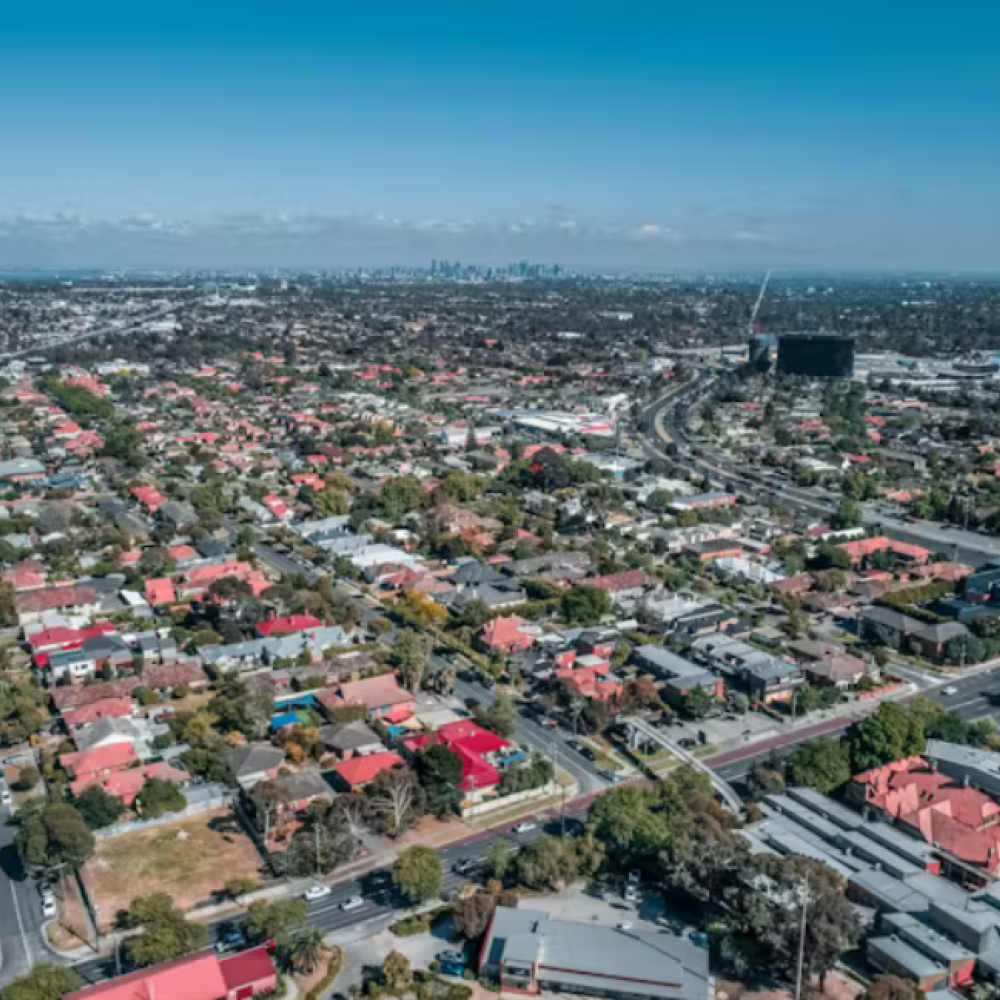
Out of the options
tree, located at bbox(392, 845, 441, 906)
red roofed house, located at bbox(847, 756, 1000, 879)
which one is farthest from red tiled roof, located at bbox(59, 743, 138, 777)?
red roofed house, located at bbox(847, 756, 1000, 879)

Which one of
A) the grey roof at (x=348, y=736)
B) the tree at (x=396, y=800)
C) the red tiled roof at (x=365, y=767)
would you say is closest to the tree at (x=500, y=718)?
the red tiled roof at (x=365, y=767)

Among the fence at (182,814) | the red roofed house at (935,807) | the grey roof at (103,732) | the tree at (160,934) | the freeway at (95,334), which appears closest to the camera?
the tree at (160,934)

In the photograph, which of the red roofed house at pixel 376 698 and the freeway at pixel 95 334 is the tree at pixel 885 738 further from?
the freeway at pixel 95 334

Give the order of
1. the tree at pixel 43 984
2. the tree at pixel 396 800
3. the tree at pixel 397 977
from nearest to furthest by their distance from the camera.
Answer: the tree at pixel 43 984
the tree at pixel 397 977
the tree at pixel 396 800

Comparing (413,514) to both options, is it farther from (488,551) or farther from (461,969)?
(461,969)

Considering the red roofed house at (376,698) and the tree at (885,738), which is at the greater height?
the tree at (885,738)

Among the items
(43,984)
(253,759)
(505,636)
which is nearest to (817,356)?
(505,636)
